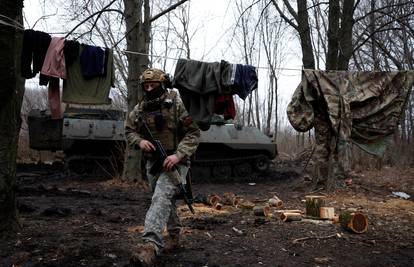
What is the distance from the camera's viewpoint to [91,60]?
7.08 m

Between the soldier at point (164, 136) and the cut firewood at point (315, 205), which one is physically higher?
the soldier at point (164, 136)

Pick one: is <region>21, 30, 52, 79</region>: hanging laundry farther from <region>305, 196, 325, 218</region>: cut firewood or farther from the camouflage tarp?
the camouflage tarp

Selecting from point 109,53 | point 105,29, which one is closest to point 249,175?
point 109,53

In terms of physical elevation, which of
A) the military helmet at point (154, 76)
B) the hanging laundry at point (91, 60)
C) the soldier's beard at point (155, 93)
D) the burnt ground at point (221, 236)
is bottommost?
the burnt ground at point (221, 236)

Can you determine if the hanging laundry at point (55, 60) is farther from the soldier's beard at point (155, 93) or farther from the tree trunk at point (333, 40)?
the tree trunk at point (333, 40)

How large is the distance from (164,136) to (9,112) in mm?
1827

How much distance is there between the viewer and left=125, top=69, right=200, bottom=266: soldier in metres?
4.58

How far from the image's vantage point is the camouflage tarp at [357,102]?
8.59 metres

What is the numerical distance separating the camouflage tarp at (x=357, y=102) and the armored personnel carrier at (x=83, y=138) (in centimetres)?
645

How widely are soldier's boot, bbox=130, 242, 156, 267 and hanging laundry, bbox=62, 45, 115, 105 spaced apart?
3454mm

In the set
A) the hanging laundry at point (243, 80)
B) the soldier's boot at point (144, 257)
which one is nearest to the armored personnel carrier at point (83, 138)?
the hanging laundry at point (243, 80)

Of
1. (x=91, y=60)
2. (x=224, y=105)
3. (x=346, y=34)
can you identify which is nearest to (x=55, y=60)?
(x=91, y=60)

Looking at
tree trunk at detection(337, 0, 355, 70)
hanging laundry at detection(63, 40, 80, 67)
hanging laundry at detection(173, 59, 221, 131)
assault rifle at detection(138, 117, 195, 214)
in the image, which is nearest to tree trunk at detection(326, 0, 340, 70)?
tree trunk at detection(337, 0, 355, 70)

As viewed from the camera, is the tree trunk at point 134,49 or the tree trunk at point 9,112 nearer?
the tree trunk at point 9,112
